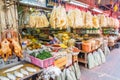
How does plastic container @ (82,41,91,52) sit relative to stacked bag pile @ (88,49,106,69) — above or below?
above

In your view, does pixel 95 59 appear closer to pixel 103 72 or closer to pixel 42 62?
pixel 103 72

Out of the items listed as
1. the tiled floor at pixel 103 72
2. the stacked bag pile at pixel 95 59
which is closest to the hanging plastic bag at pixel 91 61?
the stacked bag pile at pixel 95 59

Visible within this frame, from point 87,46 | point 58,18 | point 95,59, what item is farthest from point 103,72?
point 58,18

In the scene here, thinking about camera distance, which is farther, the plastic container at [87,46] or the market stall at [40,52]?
the plastic container at [87,46]

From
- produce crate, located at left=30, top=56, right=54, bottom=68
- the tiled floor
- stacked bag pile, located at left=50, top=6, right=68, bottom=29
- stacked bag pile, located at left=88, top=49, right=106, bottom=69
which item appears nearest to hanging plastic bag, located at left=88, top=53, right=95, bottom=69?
stacked bag pile, located at left=88, top=49, right=106, bottom=69

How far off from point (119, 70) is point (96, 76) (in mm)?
1079

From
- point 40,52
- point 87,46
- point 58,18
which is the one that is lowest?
point 87,46

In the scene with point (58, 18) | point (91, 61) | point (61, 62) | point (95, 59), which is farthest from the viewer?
point (95, 59)

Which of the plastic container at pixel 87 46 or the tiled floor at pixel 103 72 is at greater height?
the plastic container at pixel 87 46

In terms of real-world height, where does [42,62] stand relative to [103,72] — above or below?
above

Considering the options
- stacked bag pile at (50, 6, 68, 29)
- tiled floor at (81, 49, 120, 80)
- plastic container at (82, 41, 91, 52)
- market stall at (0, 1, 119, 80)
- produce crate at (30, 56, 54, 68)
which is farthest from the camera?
plastic container at (82, 41, 91, 52)

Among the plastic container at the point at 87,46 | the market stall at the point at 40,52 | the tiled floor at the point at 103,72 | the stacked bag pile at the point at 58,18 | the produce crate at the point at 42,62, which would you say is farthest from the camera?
the plastic container at the point at 87,46

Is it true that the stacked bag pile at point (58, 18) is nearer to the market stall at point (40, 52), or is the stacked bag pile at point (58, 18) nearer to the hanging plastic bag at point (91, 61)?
the market stall at point (40, 52)

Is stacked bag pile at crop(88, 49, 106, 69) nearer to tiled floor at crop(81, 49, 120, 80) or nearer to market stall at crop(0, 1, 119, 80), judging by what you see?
market stall at crop(0, 1, 119, 80)
